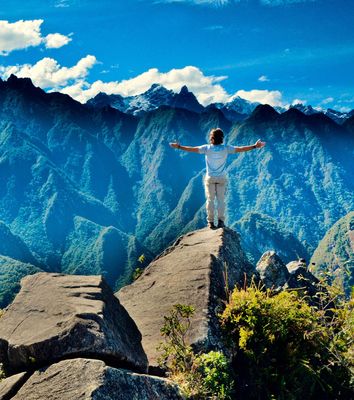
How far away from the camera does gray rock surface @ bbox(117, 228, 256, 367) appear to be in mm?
12625

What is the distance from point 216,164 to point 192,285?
529 centimetres

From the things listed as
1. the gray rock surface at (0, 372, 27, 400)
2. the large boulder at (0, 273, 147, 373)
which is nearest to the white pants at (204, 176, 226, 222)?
the large boulder at (0, 273, 147, 373)

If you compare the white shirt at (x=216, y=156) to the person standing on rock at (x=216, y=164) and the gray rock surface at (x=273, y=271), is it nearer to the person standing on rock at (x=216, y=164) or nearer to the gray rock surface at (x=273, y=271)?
the person standing on rock at (x=216, y=164)

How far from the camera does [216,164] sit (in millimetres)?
18141

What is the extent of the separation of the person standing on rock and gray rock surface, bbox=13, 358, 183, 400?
9705 millimetres

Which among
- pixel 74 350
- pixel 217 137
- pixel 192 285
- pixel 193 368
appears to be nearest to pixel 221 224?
pixel 217 137

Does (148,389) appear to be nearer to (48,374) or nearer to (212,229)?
(48,374)

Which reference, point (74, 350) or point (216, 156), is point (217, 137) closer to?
point (216, 156)

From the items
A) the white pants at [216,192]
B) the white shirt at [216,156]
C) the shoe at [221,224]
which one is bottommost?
the shoe at [221,224]

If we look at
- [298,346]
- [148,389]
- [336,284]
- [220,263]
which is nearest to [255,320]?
[298,346]

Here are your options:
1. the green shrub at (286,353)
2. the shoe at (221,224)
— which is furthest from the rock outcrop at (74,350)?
the shoe at (221,224)

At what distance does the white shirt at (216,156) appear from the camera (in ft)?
59.0

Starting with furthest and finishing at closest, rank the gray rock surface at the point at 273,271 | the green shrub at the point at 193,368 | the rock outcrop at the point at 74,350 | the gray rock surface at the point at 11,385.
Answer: the gray rock surface at the point at 273,271
the green shrub at the point at 193,368
the gray rock surface at the point at 11,385
the rock outcrop at the point at 74,350

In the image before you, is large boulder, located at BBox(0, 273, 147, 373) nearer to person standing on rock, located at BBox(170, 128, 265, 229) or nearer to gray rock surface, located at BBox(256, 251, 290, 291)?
person standing on rock, located at BBox(170, 128, 265, 229)
